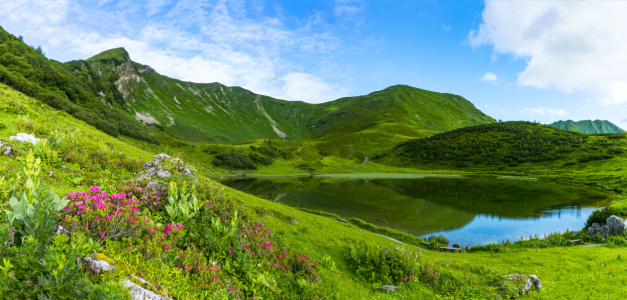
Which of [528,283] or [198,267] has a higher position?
[198,267]

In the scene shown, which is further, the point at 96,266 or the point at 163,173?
the point at 163,173

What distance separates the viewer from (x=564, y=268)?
19.4 meters

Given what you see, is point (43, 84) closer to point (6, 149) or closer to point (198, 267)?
point (6, 149)

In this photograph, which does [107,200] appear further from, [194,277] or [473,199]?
[473,199]

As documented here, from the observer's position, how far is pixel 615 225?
27359 millimetres

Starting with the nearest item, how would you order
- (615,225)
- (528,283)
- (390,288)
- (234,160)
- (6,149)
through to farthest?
(6,149)
(390,288)
(528,283)
(615,225)
(234,160)

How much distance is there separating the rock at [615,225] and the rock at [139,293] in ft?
136

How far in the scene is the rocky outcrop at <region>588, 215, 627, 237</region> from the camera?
26797 millimetres

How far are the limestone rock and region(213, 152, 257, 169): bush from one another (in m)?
145

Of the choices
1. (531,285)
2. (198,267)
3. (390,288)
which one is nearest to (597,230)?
(531,285)

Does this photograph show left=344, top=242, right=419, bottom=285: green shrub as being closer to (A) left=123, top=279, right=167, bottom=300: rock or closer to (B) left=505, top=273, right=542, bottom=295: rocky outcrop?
(B) left=505, top=273, right=542, bottom=295: rocky outcrop

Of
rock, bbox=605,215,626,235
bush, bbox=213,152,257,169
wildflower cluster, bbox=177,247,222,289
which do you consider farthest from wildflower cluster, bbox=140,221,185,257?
bush, bbox=213,152,257,169

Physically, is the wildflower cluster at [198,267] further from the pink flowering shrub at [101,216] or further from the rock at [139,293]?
the pink flowering shrub at [101,216]

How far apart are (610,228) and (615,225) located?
623 millimetres
